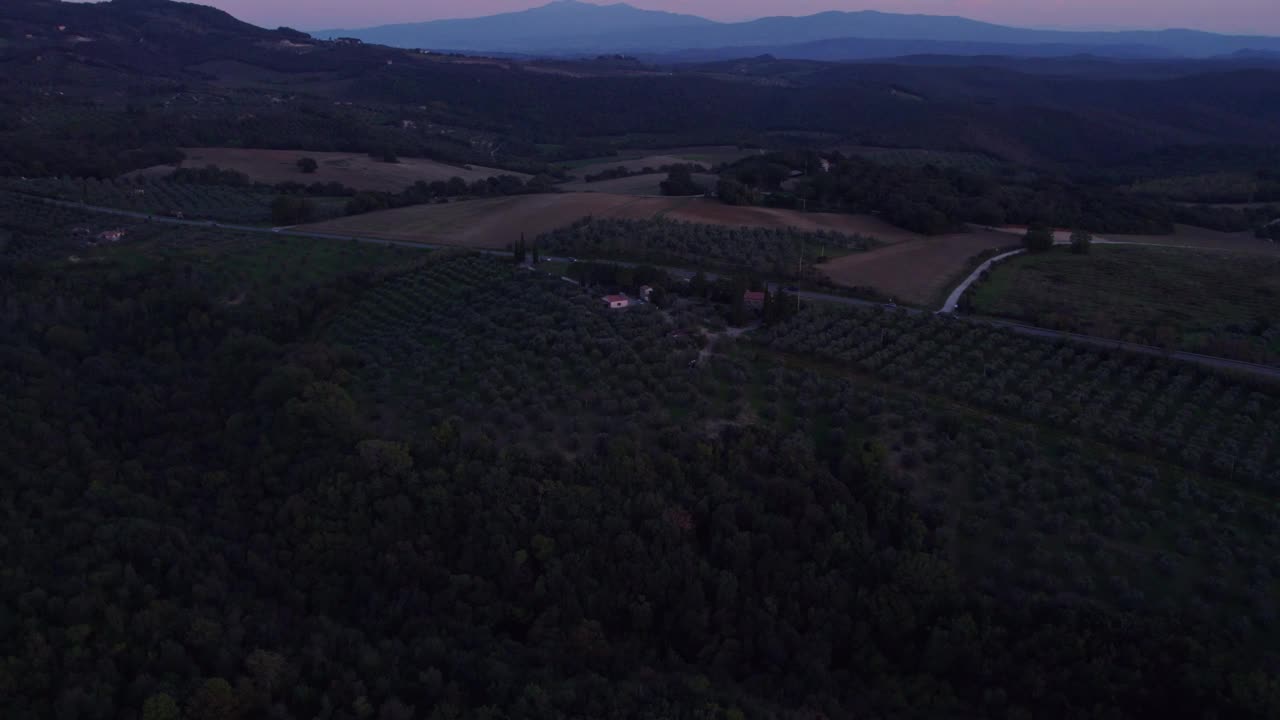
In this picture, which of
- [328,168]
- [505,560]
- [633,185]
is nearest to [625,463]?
[505,560]

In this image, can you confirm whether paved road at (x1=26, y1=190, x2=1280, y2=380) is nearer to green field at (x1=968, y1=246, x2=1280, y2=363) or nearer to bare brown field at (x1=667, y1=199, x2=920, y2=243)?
green field at (x1=968, y1=246, x2=1280, y2=363)

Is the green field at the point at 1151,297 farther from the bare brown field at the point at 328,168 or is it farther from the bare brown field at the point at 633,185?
the bare brown field at the point at 328,168

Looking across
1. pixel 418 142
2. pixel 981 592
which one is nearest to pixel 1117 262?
pixel 981 592

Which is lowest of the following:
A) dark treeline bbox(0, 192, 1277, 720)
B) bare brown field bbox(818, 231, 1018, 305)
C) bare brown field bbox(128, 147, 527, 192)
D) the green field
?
dark treeline bbox(0, 192, 1277, 720)

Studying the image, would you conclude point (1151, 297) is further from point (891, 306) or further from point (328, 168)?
point (328, 168)

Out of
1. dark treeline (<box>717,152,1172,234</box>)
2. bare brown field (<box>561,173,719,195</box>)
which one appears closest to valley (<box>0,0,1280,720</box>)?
dark treeline (<box>717,152,1172,234</box>)

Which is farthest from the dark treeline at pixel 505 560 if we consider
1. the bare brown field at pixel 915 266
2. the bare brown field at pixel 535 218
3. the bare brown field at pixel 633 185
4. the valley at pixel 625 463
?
the bare brown field at pixel 633 185
